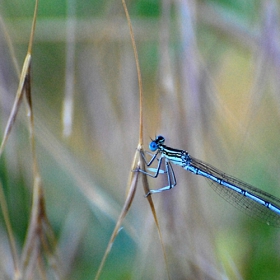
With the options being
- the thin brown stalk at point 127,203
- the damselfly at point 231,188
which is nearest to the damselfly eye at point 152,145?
the damselfly at point 231,188

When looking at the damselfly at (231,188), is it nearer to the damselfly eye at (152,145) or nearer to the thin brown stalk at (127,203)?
the damselfly eye at (152,145)

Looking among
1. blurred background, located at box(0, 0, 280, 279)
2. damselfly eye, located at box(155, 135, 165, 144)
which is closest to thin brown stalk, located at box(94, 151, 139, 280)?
blurred background, located at box(0, 0, 280, 279)

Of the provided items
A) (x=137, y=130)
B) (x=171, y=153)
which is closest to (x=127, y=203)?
(x=137, y=130)

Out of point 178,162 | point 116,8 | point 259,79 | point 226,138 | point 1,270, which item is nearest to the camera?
point 1,270

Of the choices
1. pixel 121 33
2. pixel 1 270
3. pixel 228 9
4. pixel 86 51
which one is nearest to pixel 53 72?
pixel 86 51

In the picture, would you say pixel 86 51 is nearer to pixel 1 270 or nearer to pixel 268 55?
pixel 268 55

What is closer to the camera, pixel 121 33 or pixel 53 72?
pixel 121 33
